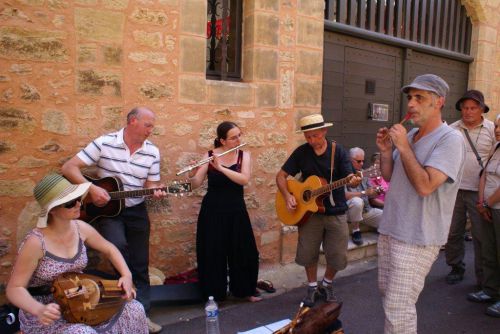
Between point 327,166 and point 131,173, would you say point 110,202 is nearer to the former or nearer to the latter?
point 131,173

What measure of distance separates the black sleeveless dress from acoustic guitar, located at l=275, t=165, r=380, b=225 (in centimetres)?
42

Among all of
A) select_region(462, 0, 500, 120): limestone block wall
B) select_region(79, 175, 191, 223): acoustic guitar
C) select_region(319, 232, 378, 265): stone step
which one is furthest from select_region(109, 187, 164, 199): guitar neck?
select_region(462, 0, 500, 120): limestone block wall

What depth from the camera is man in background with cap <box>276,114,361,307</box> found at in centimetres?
388

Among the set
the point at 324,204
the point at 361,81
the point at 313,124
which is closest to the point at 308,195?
the point at 324,204

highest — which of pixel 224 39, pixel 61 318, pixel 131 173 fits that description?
pixel 224 39

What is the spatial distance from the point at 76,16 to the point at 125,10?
1.42 feet

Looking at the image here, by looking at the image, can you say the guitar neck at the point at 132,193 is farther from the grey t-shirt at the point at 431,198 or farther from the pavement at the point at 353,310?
the grey t-shirt at the point at 431,198

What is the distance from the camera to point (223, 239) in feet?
13.1

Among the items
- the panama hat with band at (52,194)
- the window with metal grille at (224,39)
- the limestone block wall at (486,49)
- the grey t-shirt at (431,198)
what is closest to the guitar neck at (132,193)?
the panama hat with band at (52,194)

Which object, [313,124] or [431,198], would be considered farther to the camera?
[313,124]

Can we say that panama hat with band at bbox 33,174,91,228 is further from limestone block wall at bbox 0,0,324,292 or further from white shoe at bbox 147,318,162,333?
white shoe at bbox 147,318,162,333

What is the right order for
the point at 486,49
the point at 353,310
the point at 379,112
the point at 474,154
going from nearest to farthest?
the point at 353,310 < the point at 474,154 < the point at 379,112 < the point at 486,49

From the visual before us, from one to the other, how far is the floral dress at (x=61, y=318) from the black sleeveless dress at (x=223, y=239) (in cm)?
125

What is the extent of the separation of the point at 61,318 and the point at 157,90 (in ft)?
7.60
